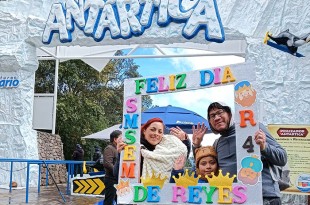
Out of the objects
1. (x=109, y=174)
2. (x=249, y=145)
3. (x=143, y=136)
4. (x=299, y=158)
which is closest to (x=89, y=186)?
(x=109, y=174)

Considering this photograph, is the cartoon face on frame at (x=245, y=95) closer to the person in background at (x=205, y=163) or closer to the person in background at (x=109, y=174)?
the person in background at (x=205, y=163)

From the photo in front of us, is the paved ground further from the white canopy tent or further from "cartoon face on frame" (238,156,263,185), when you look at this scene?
"cartoon face on frame" (238,156,263,185)

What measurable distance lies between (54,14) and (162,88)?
800 centimetres

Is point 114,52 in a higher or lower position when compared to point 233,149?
higher

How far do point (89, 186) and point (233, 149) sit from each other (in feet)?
25.6

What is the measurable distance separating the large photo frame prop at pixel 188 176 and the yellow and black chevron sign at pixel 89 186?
22.6 ft

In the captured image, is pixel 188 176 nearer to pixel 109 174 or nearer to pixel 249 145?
pixel 249 145

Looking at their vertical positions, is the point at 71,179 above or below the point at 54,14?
below

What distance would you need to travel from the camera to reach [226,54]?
1341 centimetres

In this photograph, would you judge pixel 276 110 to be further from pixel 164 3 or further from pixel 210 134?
pixel 210 134

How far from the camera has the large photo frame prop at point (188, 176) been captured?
11.7ft

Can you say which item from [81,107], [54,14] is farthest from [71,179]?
[81,107]

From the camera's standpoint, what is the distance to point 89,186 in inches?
434

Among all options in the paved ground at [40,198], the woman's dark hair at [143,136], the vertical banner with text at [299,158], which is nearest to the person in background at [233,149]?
the woman's dark hair at [143,136]
